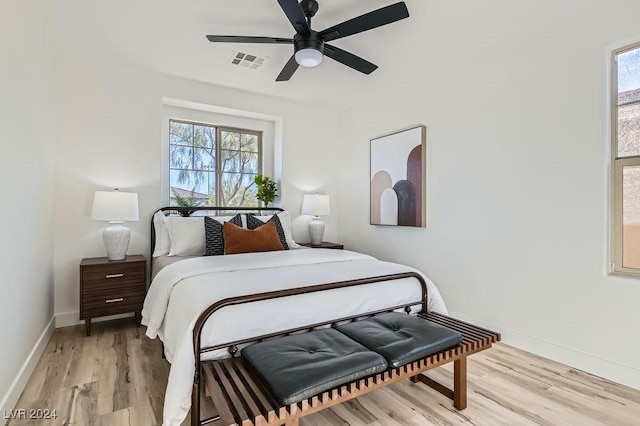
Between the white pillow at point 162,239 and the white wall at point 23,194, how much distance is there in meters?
0.89

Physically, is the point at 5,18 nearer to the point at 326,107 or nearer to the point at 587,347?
the point at 326,107

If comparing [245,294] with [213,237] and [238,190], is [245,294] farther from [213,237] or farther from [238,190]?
[238,190]

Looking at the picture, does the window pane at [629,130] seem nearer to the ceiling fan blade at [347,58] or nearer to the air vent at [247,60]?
the ceiling fan blade at [347,58]

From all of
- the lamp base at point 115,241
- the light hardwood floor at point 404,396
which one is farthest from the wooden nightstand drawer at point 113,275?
the light hardwood floor at point 404,396

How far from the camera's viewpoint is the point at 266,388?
1380 millimetres

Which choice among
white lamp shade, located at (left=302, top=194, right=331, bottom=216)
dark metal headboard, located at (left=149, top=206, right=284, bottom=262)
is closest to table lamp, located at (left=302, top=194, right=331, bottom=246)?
white lamp shade, located at (left=302, top=194, right=331, bottom=216)

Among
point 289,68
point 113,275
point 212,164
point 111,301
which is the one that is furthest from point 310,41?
point 111,301

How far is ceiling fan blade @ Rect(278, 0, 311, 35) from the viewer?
80.0 inches

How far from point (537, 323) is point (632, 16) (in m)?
2.28

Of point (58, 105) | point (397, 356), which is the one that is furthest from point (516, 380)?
point (58, 105)

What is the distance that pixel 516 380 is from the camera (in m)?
2.24

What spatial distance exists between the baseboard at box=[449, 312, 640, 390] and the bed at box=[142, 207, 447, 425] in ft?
3.05

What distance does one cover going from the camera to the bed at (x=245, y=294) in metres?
1.58

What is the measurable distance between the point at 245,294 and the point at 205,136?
3.14m
